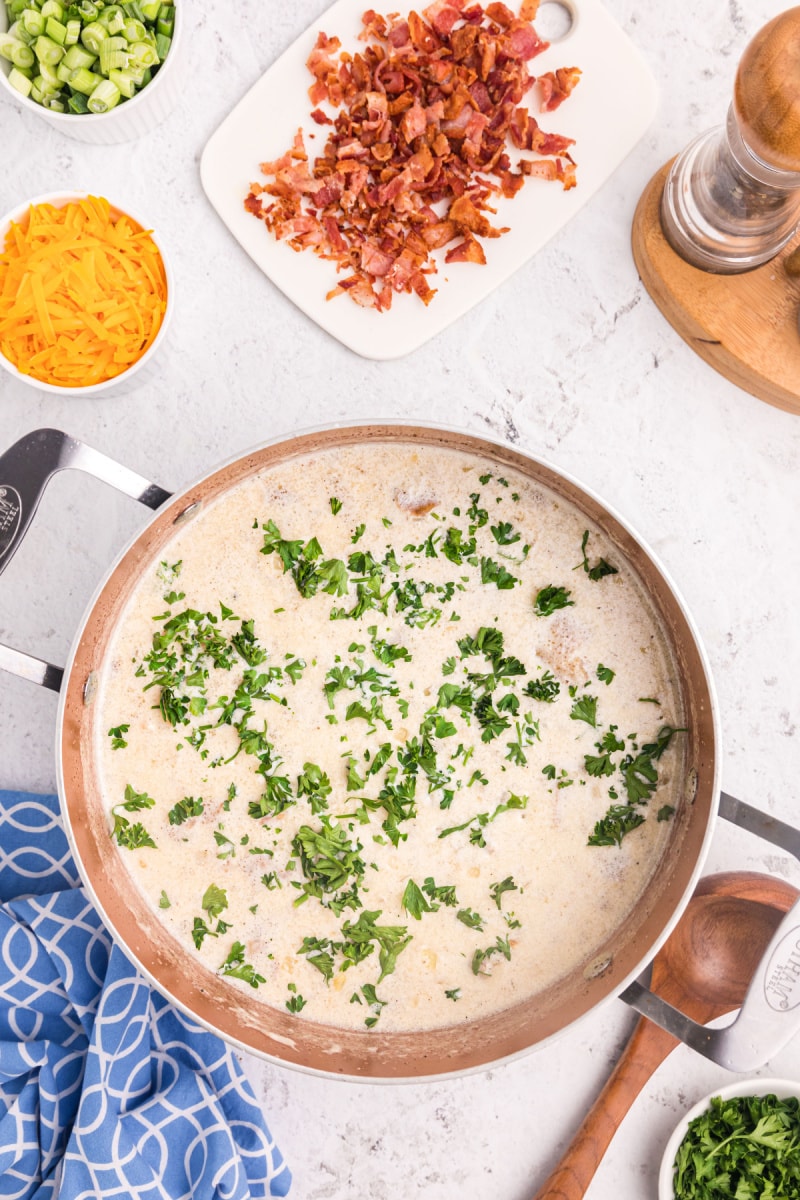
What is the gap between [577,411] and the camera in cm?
172

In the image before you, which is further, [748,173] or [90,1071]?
[90,1071]

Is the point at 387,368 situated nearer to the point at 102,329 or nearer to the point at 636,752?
the point at 102,329

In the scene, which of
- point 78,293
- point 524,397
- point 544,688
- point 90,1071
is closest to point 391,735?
point 544,688

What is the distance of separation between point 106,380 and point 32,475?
0.30 metres

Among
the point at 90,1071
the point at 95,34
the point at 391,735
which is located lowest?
the point at 90,1071

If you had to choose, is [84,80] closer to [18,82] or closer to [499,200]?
[18,82]

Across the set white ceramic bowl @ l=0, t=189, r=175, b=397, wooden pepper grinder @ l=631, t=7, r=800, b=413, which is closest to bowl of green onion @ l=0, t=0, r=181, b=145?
white ceramic bowl @ l=0, t=189, r=175, b=397

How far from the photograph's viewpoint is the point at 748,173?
4.78 ft

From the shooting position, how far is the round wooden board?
1.66 metres

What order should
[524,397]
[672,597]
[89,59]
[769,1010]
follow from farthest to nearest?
[524,397] < [89,59] < [672,597] < [769,1010]

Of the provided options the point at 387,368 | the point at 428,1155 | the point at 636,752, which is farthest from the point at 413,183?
the point at 428,1155

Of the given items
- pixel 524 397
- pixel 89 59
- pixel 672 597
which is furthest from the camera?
pixel 524 397

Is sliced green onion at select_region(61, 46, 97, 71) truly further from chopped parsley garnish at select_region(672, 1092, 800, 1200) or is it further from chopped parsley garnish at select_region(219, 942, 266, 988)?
chopped parsley garnish at select_region(672, 1092, 800, 1200)

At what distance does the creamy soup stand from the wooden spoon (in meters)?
0.13
